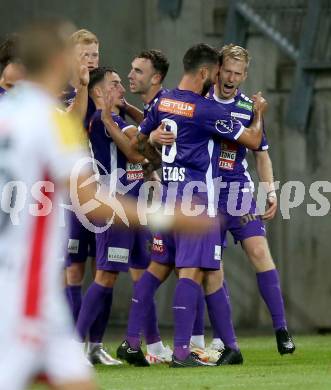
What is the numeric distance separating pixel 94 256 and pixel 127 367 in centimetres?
125

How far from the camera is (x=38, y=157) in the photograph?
14.4ft

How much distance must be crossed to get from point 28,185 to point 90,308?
485 cm

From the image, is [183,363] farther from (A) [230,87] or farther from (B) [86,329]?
Result: (A) [230,87]

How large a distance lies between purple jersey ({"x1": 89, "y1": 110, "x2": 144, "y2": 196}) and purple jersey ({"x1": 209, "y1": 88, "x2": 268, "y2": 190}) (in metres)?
0.65

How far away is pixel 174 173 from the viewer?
902 cm

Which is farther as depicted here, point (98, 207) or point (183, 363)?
point (183, 363)

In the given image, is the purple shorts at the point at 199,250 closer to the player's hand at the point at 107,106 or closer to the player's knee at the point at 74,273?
the player's hand at the point at 107,106

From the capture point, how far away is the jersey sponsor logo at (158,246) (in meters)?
9.20

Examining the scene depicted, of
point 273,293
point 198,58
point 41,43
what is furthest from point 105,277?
point 41,43

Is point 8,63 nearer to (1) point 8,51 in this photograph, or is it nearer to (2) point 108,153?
(1) point 8,51

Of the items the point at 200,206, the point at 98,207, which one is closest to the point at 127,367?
the point at 200,206

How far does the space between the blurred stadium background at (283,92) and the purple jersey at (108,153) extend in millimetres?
4241

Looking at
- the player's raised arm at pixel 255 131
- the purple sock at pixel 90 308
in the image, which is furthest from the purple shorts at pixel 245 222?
the purple sock at pixel 90 308

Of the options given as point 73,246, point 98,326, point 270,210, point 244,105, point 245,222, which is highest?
point 244,105
